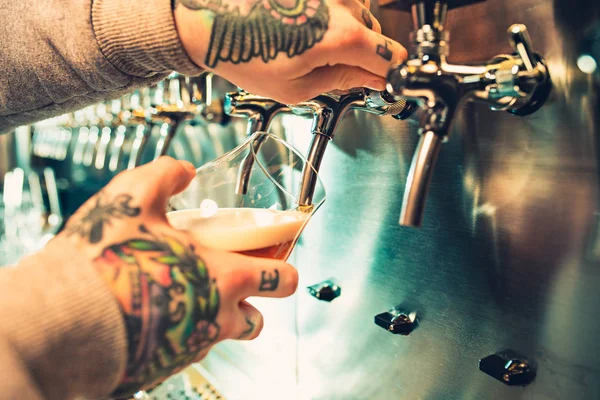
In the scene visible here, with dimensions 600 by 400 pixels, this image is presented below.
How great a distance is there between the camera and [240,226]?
1.83 ft

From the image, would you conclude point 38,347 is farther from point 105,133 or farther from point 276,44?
point 105,133

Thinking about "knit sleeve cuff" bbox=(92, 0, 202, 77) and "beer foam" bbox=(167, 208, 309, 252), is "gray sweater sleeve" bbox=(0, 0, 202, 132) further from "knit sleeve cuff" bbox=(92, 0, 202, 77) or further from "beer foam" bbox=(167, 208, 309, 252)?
"beer foam" bbox=(167, 208, 309, 252)

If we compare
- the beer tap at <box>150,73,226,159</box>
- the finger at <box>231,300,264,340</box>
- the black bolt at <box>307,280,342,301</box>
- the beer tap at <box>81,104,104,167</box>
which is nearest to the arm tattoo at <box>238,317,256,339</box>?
the finger at <box>231,300,264,340</box>

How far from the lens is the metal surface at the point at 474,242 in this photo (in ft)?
1.92

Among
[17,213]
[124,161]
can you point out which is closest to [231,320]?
[124,161]

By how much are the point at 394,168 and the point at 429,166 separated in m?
0.35

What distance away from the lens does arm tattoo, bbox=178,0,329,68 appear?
537 millimetres

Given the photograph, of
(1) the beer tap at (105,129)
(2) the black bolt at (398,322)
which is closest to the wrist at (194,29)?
(2) the black bolt at (398,322)

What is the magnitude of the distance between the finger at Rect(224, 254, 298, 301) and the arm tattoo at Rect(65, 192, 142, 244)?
0.11 metres

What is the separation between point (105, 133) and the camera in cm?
192

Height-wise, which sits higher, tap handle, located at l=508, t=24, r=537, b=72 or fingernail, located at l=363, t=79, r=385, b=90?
tap handle, located at l=508, t=24, r=537, b=72

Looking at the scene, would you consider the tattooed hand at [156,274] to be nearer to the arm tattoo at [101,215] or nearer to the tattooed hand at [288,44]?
the arm tattoo at [101,215]

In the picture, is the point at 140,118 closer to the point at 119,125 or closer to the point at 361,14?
the point at 119,125

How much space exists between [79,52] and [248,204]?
1.07ft
